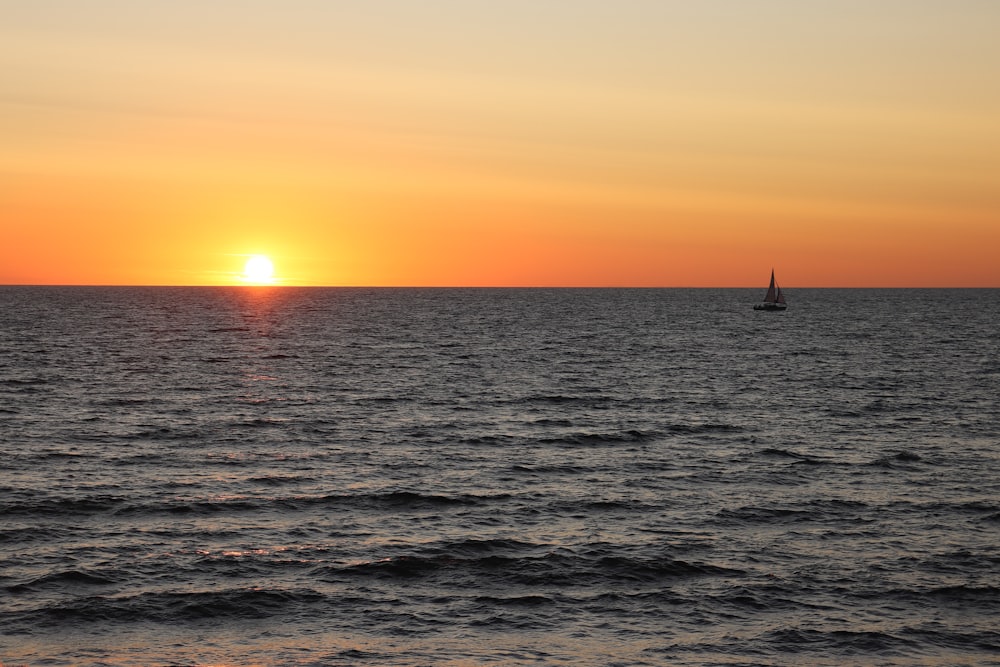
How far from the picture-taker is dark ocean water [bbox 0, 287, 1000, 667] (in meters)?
21.4

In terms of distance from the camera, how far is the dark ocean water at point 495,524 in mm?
21375

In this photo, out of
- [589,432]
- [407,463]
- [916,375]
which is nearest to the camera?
[407,463]

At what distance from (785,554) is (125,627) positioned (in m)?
16.9

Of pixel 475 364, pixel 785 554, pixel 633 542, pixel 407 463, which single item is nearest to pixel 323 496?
pixel 407 463

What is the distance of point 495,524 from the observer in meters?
30.2

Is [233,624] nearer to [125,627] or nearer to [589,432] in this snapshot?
[125,627]

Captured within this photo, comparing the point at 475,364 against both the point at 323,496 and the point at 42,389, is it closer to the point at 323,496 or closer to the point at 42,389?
the point at 42,389

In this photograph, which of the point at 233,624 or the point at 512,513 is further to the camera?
the point at 512,513

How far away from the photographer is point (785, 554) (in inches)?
1078

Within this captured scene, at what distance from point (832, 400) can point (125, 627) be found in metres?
49.5

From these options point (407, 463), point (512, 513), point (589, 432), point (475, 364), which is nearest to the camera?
point (512, 513)

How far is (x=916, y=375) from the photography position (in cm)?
7694

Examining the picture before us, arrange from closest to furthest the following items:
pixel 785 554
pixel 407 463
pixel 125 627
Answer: pixel 125 627 < pixel 785 554 < pixel 407 463

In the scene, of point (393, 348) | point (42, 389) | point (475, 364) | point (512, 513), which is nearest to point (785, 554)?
point (512, 513)
